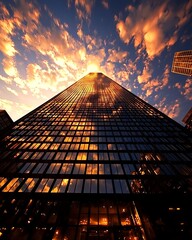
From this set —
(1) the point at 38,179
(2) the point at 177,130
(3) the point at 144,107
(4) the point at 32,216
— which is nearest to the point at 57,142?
(1) the point at 38,179

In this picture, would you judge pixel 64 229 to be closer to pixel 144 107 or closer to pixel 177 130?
pixel 177 130

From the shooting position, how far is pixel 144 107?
217 feet

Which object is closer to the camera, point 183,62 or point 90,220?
point 90,220

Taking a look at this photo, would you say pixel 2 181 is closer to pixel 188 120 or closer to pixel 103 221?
pixel 103 221

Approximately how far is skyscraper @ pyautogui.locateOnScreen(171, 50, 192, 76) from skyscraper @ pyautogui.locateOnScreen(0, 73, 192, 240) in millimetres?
158716

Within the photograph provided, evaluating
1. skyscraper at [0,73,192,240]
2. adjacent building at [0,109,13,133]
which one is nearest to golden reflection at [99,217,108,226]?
skyscraper at [0,73,192,240]

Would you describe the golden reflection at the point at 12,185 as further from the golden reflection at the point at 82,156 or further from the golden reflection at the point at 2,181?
the golden reflection at the point at 82,156

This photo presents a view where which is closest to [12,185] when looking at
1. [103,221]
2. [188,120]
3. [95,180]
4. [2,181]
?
[2,181]

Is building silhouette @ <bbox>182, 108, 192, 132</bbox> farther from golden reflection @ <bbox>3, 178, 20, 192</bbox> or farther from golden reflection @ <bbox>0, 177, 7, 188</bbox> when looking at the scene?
golden reflection @ <bbox>0, 177, 7, 188</bbox>

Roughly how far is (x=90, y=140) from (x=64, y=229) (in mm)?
23976

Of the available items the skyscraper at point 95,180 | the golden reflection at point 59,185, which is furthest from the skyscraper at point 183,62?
the golden reflection at point 59,185

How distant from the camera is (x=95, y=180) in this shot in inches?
1048

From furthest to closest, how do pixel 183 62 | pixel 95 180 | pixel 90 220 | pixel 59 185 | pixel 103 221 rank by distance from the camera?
pixel 183 62
pixel 95 180
pixel 59 185
pixel 90 220
pixel 103 221

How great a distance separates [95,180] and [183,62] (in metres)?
202
